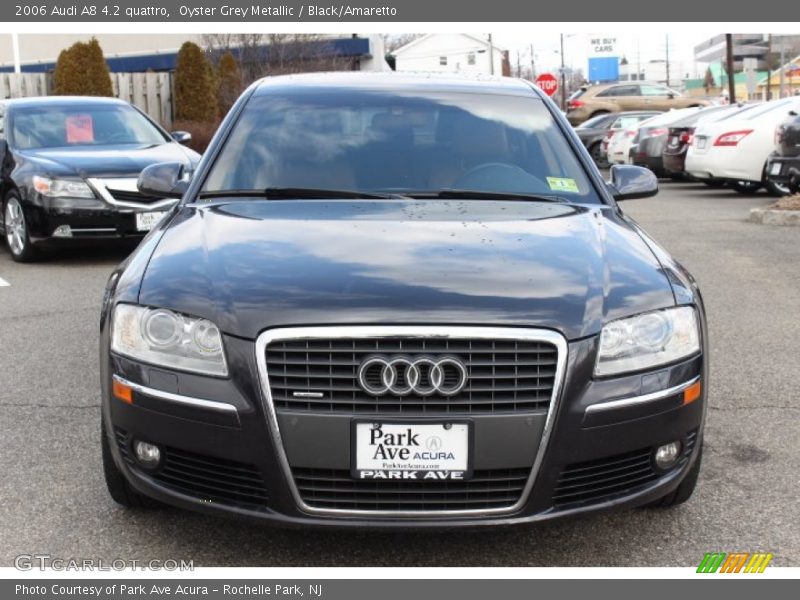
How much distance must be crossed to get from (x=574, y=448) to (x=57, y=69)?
81.9 feet

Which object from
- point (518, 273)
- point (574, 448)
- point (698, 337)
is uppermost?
point (518, 273)

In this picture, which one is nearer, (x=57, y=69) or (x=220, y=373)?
(x=220, y=373)

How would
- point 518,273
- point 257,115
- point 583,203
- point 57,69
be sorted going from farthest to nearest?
1. point 57,69
2. point 257,115
3. point 583,203
4. point 518,273

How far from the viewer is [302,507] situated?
3.15m

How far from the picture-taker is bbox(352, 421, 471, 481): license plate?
10.1 feet

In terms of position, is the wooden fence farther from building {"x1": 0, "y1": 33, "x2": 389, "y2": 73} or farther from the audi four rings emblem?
the audi four rings emblem

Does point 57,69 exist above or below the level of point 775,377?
above

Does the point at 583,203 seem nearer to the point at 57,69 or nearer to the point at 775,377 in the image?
the point at 775,377

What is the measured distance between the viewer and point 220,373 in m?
3.15

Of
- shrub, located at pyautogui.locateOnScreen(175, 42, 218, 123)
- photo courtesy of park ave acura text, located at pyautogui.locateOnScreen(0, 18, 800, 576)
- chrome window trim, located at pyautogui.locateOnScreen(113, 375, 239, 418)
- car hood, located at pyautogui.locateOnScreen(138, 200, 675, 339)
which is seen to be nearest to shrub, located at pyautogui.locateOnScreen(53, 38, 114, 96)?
shrub, located at pyautogui.locateOnScreen(175, 42, 218, 123)

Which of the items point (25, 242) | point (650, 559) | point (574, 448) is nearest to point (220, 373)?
point (574, 448)

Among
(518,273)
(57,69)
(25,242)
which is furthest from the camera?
(57,69)

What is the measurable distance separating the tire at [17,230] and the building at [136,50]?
29.7 metres

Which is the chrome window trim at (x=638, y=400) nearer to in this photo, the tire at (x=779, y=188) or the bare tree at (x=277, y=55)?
the tire at (x=779, y=188)
